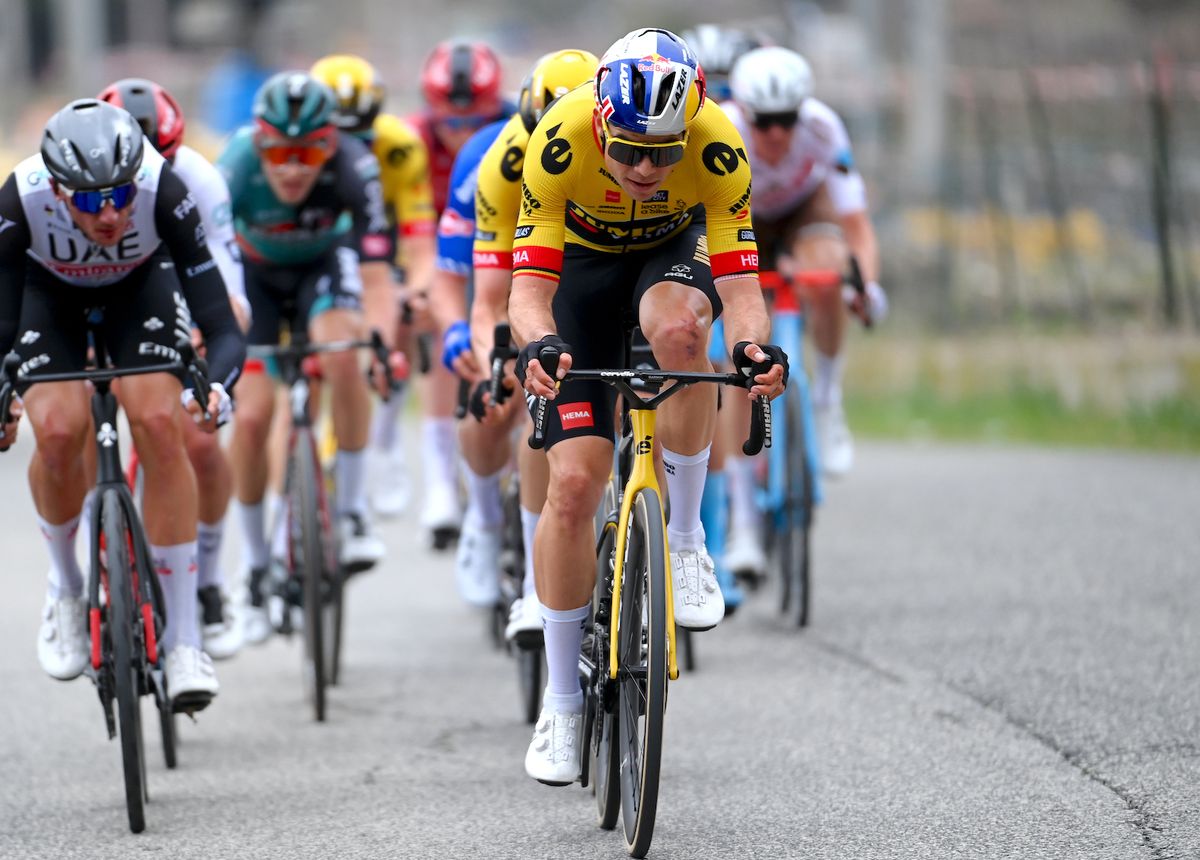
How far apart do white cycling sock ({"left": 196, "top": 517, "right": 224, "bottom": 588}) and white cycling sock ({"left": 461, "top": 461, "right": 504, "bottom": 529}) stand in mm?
1045

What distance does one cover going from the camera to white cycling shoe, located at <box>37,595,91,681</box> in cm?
656

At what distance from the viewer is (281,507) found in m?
8.88

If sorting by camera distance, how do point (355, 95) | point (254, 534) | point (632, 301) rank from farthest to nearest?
point (355, 95) → point (254, 534) → point (632, 301)

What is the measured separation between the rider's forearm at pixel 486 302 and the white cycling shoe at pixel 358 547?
2.11 m

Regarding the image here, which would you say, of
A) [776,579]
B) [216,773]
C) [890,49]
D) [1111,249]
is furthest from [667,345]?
[890,49]

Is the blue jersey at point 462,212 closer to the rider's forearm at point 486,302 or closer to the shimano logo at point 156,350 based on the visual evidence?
the rider's forearm at point 486,302

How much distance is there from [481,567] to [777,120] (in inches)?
99.5

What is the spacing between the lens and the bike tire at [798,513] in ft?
29.1

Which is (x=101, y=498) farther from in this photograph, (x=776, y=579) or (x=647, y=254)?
(x=776, y=579)

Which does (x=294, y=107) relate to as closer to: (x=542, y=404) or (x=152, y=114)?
(x=152, y=114)

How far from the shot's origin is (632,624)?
5590 millimetres

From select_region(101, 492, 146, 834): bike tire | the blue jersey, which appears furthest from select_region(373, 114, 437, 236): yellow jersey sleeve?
select_region(101, 492, 146, 834): bike tire

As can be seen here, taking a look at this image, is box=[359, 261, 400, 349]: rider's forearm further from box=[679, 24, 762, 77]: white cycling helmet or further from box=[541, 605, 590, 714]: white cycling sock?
box=[541, 605, 590, 714]: white cycling sock

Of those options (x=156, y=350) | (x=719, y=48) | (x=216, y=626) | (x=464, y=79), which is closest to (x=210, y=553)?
(x=216, y=626)
